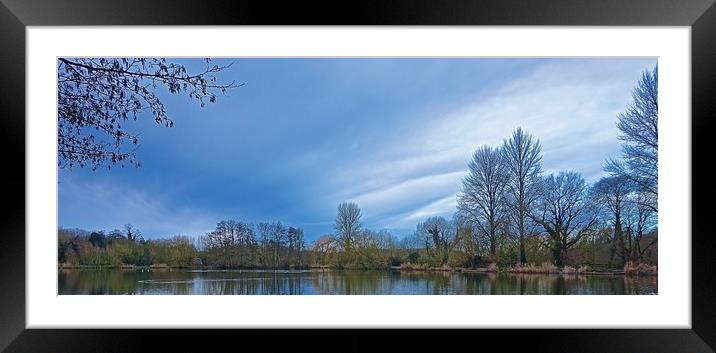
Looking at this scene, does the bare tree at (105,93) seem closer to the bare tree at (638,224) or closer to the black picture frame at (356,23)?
the black picture frame at (356,23)

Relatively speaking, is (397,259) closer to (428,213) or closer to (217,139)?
(428,213)

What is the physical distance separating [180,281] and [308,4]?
10.1ft

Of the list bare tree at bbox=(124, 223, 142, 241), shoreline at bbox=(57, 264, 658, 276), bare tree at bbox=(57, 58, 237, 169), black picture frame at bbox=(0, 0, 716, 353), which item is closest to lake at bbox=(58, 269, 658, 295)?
shoreline at bbox=(57, 264, 658, 276)

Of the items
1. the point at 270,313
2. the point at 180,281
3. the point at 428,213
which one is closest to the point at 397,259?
the point at 428,213

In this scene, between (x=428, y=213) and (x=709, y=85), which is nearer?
(x=709, y=85)

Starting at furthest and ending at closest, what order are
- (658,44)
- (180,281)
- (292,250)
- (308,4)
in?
(292,250)
(180,281)
(658,44)
(308,4)

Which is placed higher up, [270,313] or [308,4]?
[308,4]

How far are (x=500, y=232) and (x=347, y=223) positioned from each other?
134cm

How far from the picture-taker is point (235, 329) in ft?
5.92

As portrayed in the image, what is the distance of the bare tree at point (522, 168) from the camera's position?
4527 mm

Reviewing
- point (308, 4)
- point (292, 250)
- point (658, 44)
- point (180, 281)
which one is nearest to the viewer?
point (308, 4)

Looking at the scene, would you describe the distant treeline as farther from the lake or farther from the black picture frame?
the black picture frame

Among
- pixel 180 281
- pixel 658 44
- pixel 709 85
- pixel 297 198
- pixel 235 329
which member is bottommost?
pixel 180 281

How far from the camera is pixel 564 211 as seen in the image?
4539 mm
